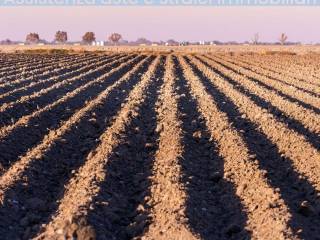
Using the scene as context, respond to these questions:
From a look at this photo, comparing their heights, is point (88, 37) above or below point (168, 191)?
below

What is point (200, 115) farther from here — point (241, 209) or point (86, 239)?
point (86, 239)

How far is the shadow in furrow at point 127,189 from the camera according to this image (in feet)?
18.1

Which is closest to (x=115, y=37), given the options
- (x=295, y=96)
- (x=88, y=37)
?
(x=88, y=37)

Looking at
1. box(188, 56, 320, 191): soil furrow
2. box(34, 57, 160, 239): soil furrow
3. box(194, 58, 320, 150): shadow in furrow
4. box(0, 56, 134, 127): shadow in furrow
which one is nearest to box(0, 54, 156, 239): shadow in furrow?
box(34, 57, 160, 239): soil furrow

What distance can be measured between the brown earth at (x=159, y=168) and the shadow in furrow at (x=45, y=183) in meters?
0.02

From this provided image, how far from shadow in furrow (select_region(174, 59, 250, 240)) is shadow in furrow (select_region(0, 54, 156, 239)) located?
4.75 ft

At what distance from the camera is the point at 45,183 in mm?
7023

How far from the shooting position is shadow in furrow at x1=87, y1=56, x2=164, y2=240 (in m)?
5.51

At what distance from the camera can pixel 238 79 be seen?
20.7 m

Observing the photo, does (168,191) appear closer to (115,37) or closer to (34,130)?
(34,130)

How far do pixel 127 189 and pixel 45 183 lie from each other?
3.29 ft

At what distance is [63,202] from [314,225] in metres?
2.55

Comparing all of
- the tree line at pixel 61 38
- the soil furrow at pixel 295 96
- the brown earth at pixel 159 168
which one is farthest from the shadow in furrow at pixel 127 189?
the tree line at pixel 61 38

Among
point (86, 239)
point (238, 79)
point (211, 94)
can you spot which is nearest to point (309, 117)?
point (211, 94)
